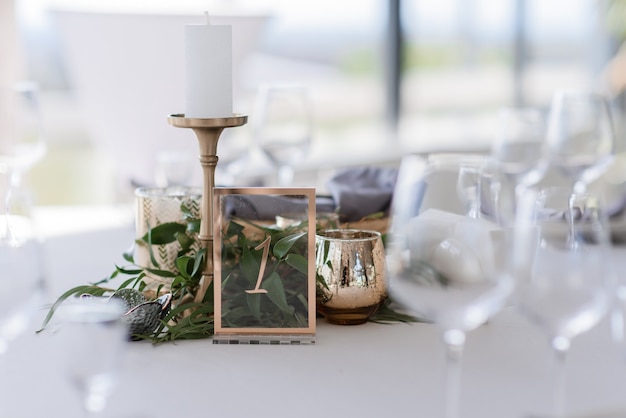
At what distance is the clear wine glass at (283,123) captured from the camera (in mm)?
1496

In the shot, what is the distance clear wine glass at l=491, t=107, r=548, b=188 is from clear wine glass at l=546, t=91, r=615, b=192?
2.7 inches

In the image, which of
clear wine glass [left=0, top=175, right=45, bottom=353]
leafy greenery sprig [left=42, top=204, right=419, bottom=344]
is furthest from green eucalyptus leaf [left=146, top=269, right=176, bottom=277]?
clear wine glass [left=0, top=175, right=45, bottom=353]

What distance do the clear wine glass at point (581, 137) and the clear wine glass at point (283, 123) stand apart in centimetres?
48

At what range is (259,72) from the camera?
4.48 meters

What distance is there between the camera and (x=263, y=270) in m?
1.00

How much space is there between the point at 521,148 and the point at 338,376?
1.02 meters

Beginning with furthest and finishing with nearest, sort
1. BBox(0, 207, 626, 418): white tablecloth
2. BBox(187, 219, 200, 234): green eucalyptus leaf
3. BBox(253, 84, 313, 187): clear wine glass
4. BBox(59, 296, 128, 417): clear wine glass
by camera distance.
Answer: BBox(253, 84, 313, 187): clear wine glass → BBox(187, 219, 200, 234): green eucalyptus leaf → BBox(0, 207, 626, 418): white tablecloth → BBox(59, 296, 128, 417): clear wine glass

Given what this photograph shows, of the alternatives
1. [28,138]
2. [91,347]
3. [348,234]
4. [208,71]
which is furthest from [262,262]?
[28,138]

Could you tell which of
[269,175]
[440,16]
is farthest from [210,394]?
[440,16]

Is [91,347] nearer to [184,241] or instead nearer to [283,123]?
[184,241]

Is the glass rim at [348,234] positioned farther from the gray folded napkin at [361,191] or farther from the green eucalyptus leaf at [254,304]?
the gray folded napkin at [361,191]

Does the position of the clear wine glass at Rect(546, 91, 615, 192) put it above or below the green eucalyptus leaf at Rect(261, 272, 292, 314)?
above

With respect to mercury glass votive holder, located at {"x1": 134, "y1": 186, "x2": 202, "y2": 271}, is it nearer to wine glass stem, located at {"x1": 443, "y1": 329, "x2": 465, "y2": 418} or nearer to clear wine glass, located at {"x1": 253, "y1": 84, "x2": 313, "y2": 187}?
clear wine glass, located at {"x1": 253, "y1": 84, "x2": 313, "y2": 187}

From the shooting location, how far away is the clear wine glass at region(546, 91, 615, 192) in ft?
5.15
